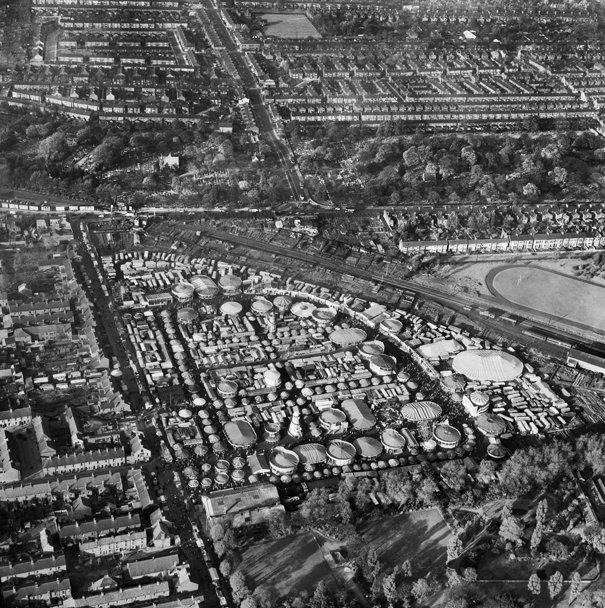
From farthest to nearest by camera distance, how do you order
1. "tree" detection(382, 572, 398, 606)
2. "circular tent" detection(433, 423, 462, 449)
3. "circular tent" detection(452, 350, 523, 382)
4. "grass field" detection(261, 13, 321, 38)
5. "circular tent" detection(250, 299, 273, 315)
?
"grass field" detection(261, 13, 321, 38)
"circular tent" detection(250, 299, 273, 315)
"circular tent" detection(452, 350, 523, 382)
"circular tent" detection(433, 423, 462, 449)
"tree" detection(382, 572, 398, 606)

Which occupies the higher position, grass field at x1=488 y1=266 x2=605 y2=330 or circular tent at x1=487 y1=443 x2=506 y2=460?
circular tent at x1=487 y1=443 x2=506 y2=460

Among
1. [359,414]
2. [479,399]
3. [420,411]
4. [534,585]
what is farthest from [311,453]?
[534,585]

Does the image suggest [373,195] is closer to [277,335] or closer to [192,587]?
[277,335]

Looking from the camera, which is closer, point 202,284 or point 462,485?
point 462,485

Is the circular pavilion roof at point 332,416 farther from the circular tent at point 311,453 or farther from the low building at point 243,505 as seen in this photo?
the low building at point 243,505

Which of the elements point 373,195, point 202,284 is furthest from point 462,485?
point 373,195

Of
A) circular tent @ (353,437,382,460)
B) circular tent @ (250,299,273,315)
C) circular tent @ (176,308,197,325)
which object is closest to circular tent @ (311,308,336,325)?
circular tent @ (250,299,273,315)

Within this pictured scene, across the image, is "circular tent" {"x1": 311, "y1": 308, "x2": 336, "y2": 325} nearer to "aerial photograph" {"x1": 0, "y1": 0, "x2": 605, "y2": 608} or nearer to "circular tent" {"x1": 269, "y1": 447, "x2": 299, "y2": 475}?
"aerial photograph" {"x1": 0, "y1": 0, "x2": 605, "y2": 608}
